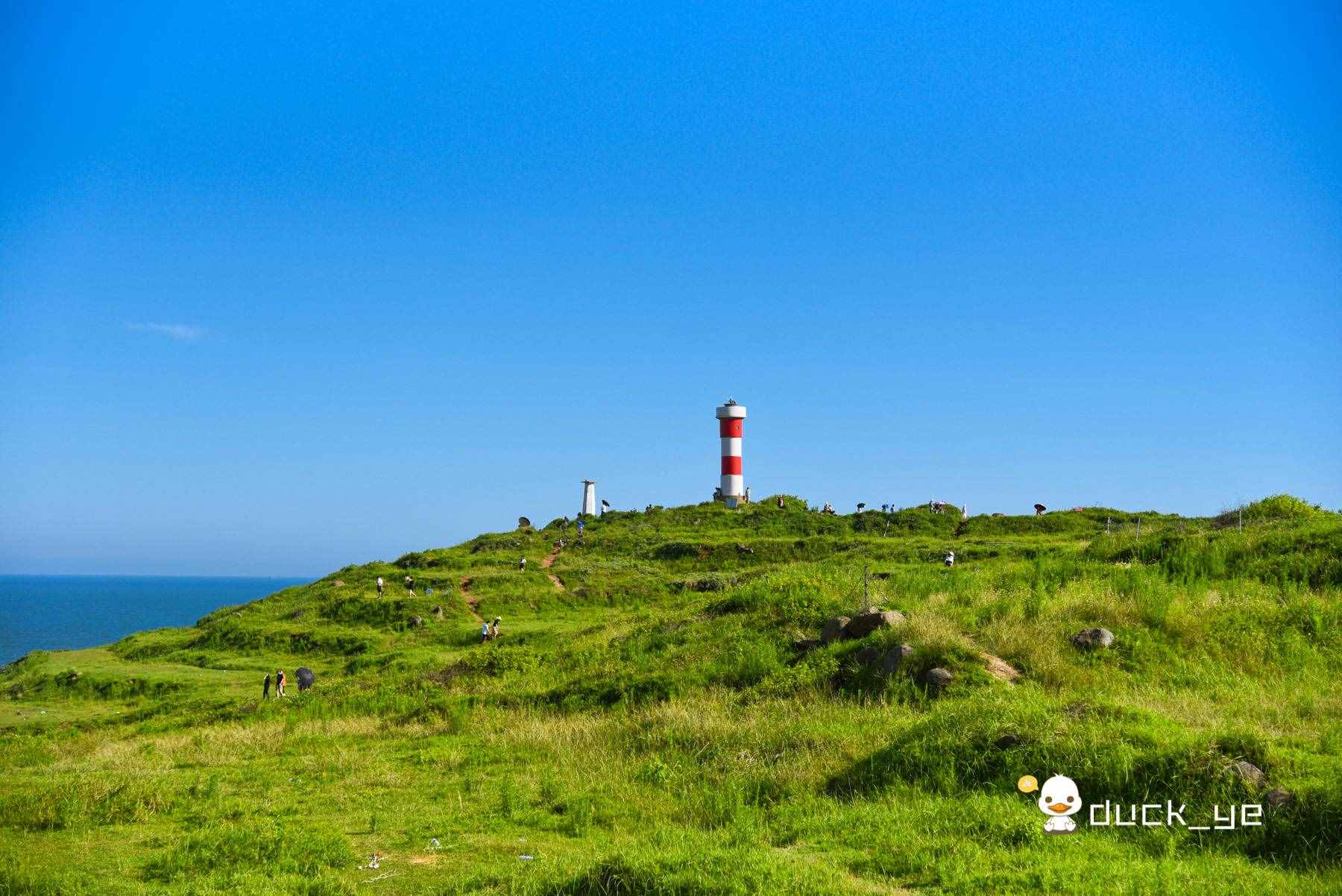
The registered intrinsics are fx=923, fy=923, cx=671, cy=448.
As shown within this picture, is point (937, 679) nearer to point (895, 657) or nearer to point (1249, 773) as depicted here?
point (895, 657)

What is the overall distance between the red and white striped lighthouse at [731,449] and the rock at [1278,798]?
186 feet

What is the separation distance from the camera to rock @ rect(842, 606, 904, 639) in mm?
19438

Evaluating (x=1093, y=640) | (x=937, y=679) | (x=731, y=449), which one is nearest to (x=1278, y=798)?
(x=937, y=679)

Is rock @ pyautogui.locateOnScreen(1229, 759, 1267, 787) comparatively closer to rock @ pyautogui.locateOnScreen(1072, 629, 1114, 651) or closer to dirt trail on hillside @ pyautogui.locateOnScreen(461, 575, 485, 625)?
rock @ pyautogui.locateOnScreen(1072, 629, 1114, 651)

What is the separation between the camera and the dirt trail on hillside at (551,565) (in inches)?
1705

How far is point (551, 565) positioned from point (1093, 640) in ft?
111

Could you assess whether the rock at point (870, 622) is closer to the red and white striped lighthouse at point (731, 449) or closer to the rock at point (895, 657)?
the rock at point (895, 657)

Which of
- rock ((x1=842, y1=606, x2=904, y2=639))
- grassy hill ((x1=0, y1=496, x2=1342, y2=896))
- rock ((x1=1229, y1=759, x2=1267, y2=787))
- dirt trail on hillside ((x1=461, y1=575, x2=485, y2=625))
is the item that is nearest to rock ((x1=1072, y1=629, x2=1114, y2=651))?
grassy hill ((x1=0, y1=496, x2=1342, y2=896))

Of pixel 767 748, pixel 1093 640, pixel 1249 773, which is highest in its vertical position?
pixel 1093 640

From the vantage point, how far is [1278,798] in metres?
9.88

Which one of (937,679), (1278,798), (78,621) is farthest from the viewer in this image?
(78,621)

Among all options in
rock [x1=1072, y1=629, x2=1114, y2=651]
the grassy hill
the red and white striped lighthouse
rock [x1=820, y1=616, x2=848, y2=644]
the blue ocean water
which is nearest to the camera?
the grassy hill

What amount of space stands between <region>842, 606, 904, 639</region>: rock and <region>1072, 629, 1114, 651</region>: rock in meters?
3.41

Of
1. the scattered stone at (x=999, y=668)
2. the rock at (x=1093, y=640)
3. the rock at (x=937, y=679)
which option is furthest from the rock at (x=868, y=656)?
the rock at (x=1093, y=640)
